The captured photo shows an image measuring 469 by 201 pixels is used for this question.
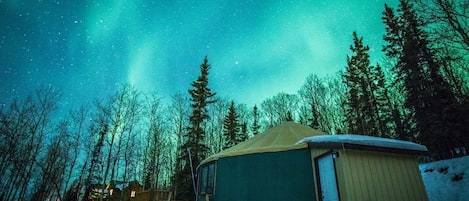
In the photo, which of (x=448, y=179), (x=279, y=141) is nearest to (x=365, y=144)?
(x=279, y=141)

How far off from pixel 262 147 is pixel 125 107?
1306cm

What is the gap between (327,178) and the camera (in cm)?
483

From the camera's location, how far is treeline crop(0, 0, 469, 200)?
9.93 metres

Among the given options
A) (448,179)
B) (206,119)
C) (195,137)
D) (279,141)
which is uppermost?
(206,119)

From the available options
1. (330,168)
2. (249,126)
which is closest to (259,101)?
(249,126)

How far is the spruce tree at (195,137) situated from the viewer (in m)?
14.3

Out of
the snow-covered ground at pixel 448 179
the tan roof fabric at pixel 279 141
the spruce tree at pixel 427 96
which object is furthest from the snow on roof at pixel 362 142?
the spruce tree at pixel 427 96

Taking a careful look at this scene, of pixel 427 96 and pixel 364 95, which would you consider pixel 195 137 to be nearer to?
pixel 364 95

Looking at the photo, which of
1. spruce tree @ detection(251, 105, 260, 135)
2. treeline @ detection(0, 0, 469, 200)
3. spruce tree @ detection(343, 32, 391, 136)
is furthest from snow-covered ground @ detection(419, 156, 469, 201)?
spruce tree @ detection(251, 105, 260, 135)

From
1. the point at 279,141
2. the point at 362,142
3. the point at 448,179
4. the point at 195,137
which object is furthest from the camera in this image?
the point at 195,137

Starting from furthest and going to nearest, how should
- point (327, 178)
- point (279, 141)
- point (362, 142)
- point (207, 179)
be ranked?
1. point (207, 179)
2. point (279, 141)
3. point (327, 178)
4. point (362, 142)

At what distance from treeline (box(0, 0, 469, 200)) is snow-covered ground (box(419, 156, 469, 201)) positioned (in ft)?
4.51

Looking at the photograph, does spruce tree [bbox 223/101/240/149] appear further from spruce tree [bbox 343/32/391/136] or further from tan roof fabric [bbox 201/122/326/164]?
tan roof fabric [bbox 201/122/326/164]

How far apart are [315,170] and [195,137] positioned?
11.1 m
